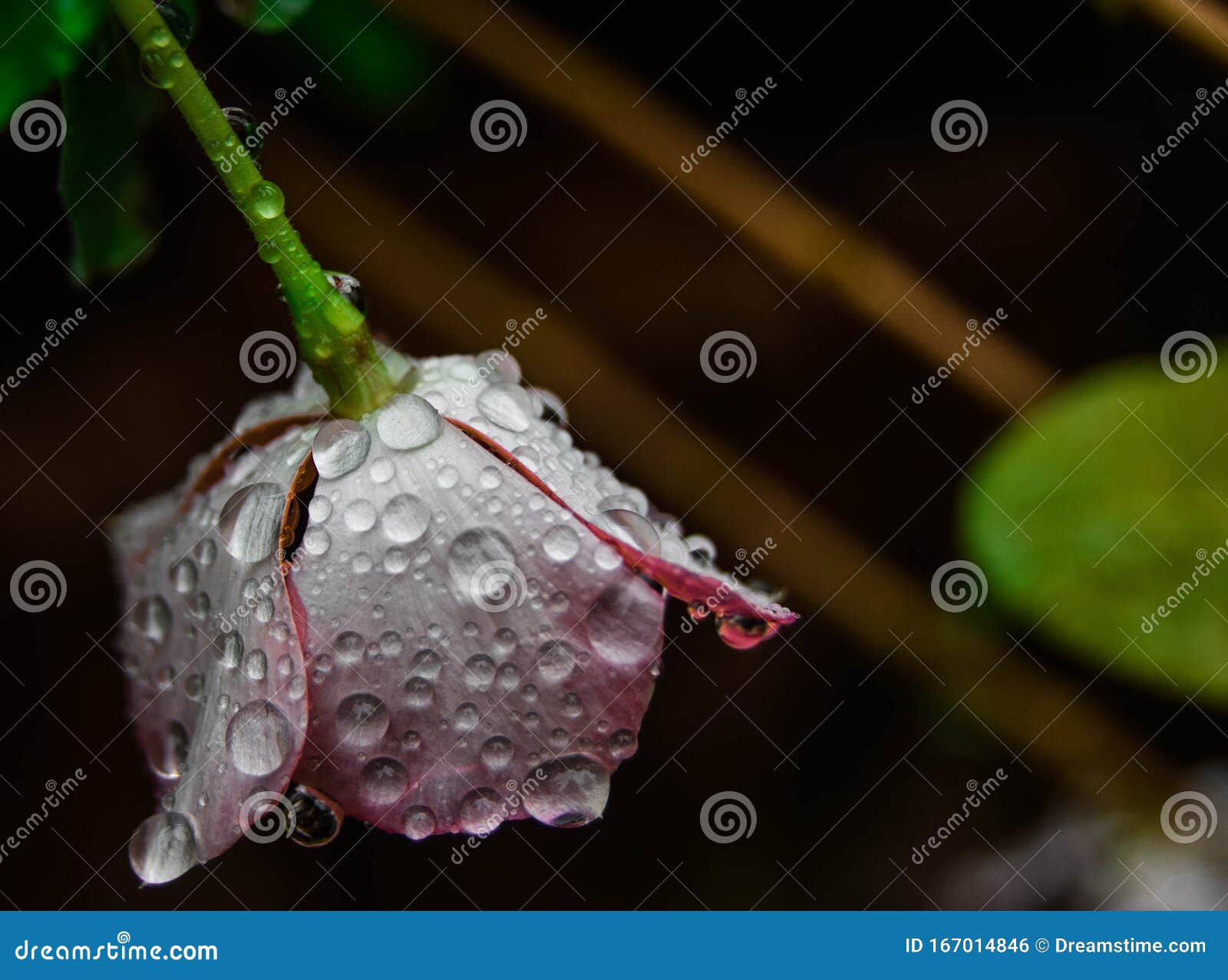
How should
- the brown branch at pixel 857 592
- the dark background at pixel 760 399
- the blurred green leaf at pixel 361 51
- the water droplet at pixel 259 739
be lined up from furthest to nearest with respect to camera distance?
the brown branch at pixel 857 592, the dark background at pixel 760 399, the blurred green leaf at pixel 361 51, the water droplet at pixel 259 739

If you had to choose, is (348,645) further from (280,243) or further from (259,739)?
(280,243)

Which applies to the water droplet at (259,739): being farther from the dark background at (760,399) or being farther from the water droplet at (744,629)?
the dark background at (760,399)

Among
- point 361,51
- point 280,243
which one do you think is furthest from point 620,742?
point 361,51

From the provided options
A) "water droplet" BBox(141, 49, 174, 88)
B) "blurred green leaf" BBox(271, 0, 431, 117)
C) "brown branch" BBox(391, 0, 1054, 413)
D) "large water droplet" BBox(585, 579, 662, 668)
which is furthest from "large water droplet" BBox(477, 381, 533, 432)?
"brown branch" BBox(391, 0, 1054, 413)

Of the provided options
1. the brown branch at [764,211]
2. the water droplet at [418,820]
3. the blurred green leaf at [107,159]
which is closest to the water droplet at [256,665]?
the water droplet at [418,820]
